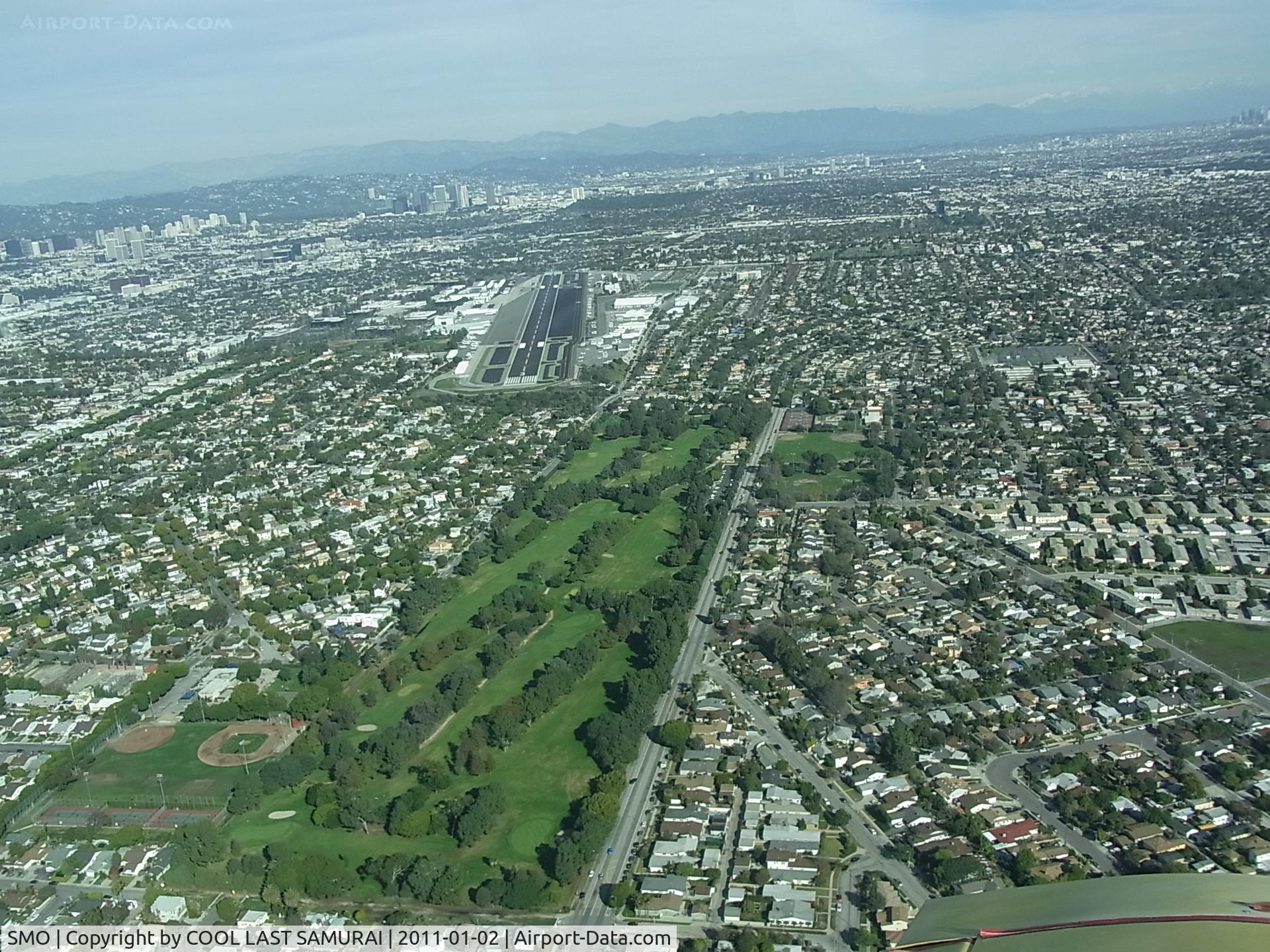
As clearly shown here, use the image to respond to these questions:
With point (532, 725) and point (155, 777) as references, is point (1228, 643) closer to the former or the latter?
point (532, 725)

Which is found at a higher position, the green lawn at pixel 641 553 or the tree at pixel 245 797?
the green lawn at pixel 641 553

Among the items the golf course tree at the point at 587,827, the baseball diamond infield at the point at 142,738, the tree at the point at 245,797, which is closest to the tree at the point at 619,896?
the golf course tree at the point at 587,827

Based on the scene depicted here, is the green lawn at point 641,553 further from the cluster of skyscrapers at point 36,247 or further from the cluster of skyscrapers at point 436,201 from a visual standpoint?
the cluster of skyscrapers at point 436,201

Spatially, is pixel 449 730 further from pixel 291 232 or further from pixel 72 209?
pixel 72 209

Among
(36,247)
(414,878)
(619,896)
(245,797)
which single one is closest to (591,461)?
(245,797)

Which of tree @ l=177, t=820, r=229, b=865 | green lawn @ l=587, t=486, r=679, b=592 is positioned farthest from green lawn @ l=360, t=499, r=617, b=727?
tree @ l=177, t=820, r=229, b=865

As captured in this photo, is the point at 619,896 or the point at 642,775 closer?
the point at 619,896
